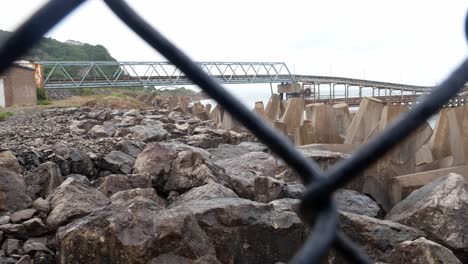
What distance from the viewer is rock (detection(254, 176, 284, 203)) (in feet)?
9.21

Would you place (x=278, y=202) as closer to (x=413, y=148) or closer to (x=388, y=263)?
(x=388, y=263)

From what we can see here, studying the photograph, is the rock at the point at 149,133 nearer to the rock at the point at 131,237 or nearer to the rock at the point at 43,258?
the rock at the point at 43,258

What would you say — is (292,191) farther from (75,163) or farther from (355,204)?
(75,163)

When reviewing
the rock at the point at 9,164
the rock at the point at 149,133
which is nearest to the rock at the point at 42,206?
the rock at the point at 9,164

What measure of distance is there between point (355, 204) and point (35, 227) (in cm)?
177

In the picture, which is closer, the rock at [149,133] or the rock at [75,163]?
the rock at [75,163]

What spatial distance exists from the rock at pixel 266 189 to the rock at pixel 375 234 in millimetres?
503

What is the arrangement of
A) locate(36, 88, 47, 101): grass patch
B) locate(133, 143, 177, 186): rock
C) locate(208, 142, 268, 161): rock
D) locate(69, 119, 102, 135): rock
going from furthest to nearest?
locate(36, 88, 47, 101): grass patch, locate(69, 119, 102, 135): rock, locate(208, 142, 268, 161): rock, locate(133, 143, 177, 186): rock

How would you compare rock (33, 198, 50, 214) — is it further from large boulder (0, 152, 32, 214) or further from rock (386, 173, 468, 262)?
rock (386, 173, 468, 262)

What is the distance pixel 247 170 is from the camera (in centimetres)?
345

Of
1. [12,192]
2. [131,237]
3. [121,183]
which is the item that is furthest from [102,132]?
[131,237]

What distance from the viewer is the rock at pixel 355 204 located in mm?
2924

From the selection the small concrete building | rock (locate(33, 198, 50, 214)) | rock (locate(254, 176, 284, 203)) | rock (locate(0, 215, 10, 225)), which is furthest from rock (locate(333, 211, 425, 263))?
the small concrete building

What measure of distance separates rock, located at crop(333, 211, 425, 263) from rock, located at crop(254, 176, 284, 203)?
50 centimetres
